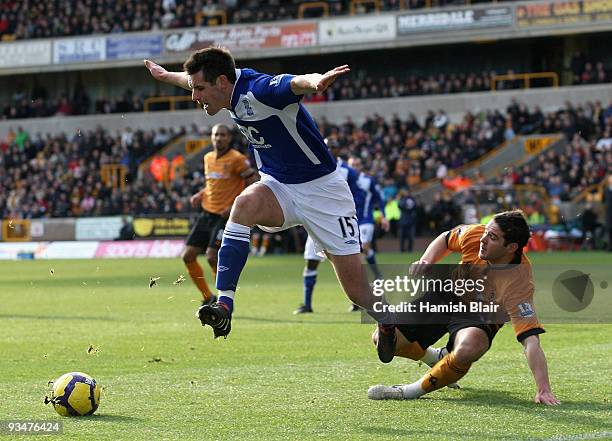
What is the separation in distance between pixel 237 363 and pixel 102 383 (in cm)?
154

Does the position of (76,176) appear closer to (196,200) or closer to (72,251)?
(72,251)

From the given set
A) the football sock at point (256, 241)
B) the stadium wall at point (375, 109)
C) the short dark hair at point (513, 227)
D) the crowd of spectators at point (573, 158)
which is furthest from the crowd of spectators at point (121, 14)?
the short dark hair at point (513, 227)

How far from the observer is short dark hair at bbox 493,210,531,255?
285 inches

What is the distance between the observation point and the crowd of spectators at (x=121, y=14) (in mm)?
44250

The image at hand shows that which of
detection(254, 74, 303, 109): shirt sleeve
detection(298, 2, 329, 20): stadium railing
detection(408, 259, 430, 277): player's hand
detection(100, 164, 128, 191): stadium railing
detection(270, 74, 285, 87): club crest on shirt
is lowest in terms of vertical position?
detection(100, 164, 128, 191): stadium railing

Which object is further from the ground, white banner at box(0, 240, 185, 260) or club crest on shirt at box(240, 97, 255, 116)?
club crest on shirt at box(240, 97, 255, 116)

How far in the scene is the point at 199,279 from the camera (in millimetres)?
14211

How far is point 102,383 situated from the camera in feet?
27.3

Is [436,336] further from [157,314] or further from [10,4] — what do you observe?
[10,4]

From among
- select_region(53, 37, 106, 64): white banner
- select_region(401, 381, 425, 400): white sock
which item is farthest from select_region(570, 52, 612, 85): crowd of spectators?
select_region(401, 381, 425, 400): white sock

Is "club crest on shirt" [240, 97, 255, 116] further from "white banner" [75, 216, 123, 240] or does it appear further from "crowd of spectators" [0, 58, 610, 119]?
"crowd of spectators" [0, 58, 610, 119]

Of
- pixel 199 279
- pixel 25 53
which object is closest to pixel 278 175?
pixel 199 279

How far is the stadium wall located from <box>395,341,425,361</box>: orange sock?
96.9 ft

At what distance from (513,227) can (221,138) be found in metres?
7.57
